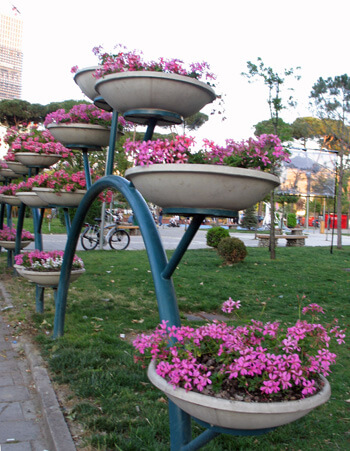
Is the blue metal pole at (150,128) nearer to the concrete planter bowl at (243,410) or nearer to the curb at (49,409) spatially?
the concrete planter bowl at (243,410)

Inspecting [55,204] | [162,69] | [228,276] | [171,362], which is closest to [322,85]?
[228,276]

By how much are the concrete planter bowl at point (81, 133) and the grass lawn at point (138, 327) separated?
5.76ft

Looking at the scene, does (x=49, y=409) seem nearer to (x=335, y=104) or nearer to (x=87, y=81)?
(x=87, y=81)

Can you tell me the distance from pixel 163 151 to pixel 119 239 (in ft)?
40.6

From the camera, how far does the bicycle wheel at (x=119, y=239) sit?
45.8ft

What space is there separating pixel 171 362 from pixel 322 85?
49.8 ft

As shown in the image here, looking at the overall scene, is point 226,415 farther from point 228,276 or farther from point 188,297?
point 228,276

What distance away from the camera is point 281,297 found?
22.7ft

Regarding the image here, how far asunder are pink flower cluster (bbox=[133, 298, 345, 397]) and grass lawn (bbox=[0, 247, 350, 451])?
0.57ft

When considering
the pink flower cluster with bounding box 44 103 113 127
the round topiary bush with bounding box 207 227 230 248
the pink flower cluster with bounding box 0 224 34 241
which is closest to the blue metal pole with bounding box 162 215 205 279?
the pink flower cluster with bounding box 44 103 113 127

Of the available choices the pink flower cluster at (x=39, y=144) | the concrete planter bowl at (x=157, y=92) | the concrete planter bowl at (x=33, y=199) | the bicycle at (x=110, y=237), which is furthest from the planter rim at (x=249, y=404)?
the bicycle at (x=110, y=237)

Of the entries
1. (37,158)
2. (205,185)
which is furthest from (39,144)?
(205,185)

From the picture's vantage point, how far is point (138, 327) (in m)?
5.04

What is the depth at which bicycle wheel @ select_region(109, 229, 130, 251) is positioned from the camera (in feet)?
45.8
